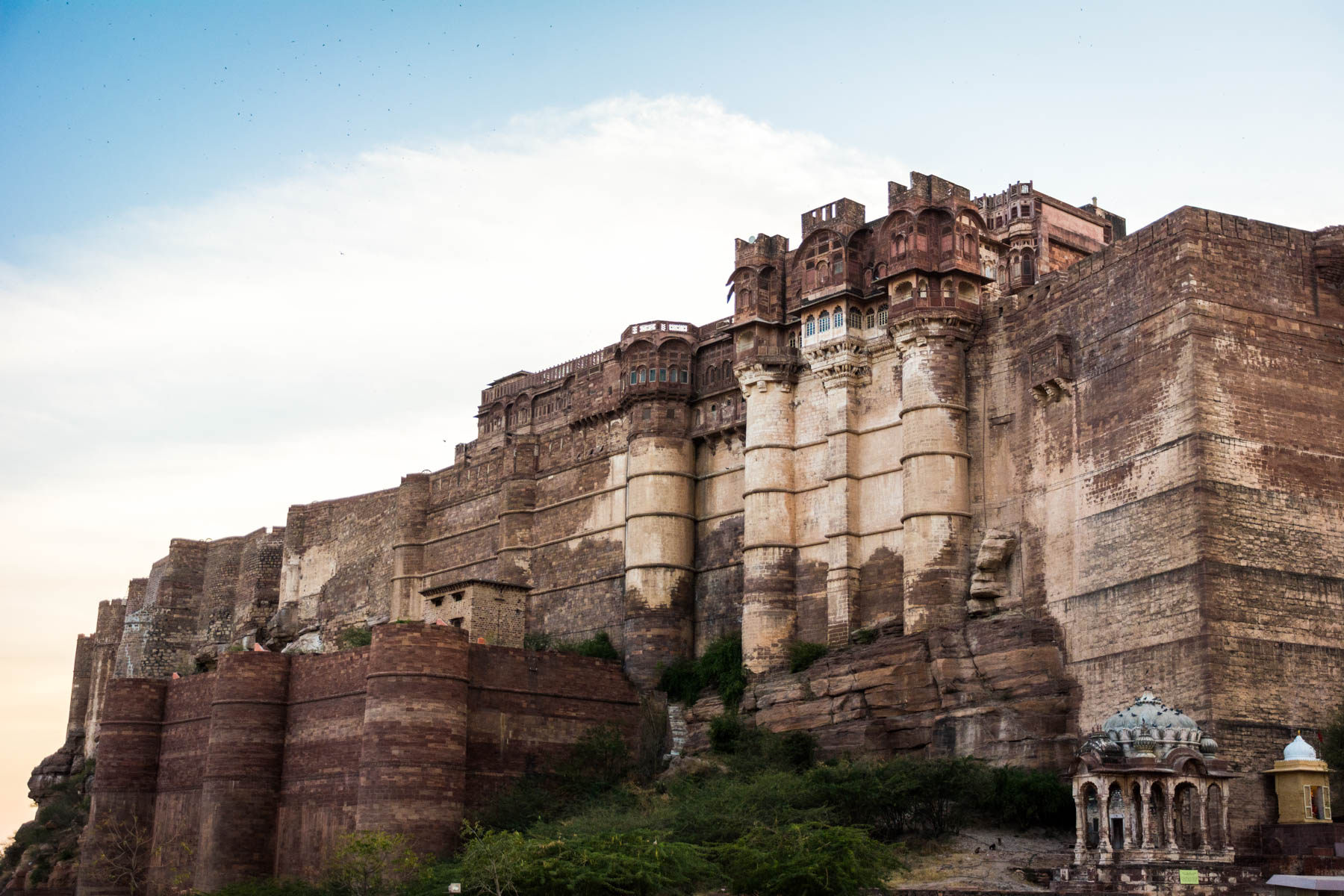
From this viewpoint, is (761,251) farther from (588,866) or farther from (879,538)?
(588,866)

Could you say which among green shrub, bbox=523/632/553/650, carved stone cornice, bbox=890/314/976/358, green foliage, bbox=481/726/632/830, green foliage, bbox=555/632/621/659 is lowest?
green foliage, bbox=481/726/632/830

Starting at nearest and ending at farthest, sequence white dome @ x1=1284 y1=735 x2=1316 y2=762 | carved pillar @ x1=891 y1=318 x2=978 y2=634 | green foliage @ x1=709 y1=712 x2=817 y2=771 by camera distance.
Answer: white dome @ x1=1284 y1=735 x2=1316 y2=762 < green foliage @ x1=709 y1=712 x2=817 y2=771 < carved pillar @ x1=891 y1=318 x2=978 y2=634

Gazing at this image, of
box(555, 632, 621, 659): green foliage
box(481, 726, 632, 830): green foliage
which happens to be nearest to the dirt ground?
box(481, 726, 632, 830): green foliage

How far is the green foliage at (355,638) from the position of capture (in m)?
41.5

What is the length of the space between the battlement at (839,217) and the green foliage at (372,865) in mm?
14605

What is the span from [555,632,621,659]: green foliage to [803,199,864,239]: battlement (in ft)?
32.7

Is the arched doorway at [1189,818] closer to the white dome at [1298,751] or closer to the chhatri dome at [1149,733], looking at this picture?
the chhatri dome at [1149,733]

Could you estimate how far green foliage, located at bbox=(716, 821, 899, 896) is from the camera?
73.7 feet

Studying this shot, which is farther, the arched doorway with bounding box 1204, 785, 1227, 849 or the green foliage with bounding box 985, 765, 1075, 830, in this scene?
the green foliage with bounding box 985, 765, 1075, 830

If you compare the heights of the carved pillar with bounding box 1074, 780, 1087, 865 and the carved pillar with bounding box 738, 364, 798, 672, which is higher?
the carved pillar with bounding box 738, 364, 798, 672

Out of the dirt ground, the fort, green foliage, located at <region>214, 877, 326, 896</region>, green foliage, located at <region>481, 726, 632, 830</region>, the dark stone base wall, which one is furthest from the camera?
green foliage, located at <region>481, 726, 632, 830</region>

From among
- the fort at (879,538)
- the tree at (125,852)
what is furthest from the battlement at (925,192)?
the tree at (125,852)

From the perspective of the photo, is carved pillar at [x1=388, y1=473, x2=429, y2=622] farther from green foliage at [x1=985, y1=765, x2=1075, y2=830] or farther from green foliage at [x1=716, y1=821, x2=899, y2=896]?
green foliage at [x1=716, y1=821, x2=899, y2=896]

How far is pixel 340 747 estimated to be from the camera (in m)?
33.8
